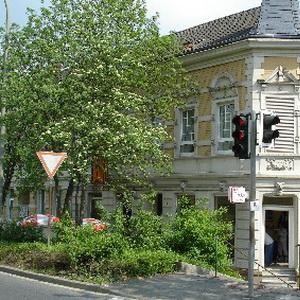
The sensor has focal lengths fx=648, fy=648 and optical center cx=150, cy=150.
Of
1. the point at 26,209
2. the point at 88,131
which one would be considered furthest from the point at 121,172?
the point at 26,209

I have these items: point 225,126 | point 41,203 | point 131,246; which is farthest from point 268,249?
point 41,203

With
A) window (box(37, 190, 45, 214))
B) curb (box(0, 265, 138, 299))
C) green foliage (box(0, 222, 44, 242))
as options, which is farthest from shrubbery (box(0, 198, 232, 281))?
window (box(37, 190, 45, 214))

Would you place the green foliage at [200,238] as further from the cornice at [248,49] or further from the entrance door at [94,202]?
the entrance door at [94,202]

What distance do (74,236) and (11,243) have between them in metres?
2.98

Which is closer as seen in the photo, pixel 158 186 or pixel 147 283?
pixel 147 283

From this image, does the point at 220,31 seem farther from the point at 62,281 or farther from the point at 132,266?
the point at 62,281

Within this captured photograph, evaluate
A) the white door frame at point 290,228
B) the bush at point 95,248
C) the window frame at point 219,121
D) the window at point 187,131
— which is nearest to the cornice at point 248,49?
the window frame at point 219,121

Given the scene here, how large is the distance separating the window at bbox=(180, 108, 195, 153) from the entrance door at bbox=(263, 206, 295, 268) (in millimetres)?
3984

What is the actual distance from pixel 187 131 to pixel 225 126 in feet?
6.37

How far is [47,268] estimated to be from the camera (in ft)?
54.0

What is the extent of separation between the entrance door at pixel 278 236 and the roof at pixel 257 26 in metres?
5.89

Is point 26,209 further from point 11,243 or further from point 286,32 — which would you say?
point 286,32

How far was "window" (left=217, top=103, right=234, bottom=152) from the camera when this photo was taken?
22422 mm

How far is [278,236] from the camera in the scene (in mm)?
21609
